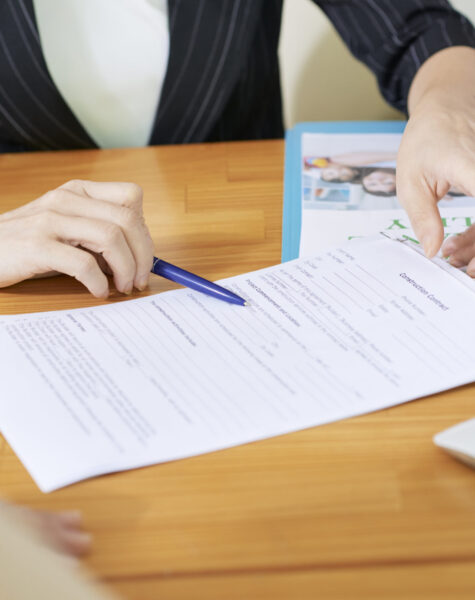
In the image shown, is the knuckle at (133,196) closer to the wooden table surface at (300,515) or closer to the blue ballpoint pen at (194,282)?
the blue ballpoint pen at (194,282)

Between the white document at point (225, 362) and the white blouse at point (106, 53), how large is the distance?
1.69ft

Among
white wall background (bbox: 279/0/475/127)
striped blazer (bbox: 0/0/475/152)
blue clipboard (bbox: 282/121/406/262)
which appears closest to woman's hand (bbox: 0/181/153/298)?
blue clipboard (bbox: 282/121/406/262)

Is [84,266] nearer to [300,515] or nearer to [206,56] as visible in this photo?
[300,515]

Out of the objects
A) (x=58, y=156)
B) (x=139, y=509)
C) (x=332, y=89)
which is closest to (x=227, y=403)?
(x=139, y=509)

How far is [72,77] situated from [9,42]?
95 mm

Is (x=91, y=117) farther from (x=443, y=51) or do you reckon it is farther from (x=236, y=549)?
(x=236, y=549)

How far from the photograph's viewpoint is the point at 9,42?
93 centimetres

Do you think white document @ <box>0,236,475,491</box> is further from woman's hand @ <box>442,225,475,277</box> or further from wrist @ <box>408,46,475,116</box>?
wrist @ <box>408,46,475,116</box>

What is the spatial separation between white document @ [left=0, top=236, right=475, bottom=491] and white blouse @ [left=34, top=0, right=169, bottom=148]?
20.3 inches

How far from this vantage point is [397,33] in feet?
3.10

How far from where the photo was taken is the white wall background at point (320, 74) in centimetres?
152

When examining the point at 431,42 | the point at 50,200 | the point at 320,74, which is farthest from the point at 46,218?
the point at 320,74

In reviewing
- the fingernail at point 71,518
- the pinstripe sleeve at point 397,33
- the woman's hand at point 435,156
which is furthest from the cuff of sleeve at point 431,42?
the fingernail at point 71,518

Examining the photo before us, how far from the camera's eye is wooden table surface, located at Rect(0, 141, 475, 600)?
1.11 feet
